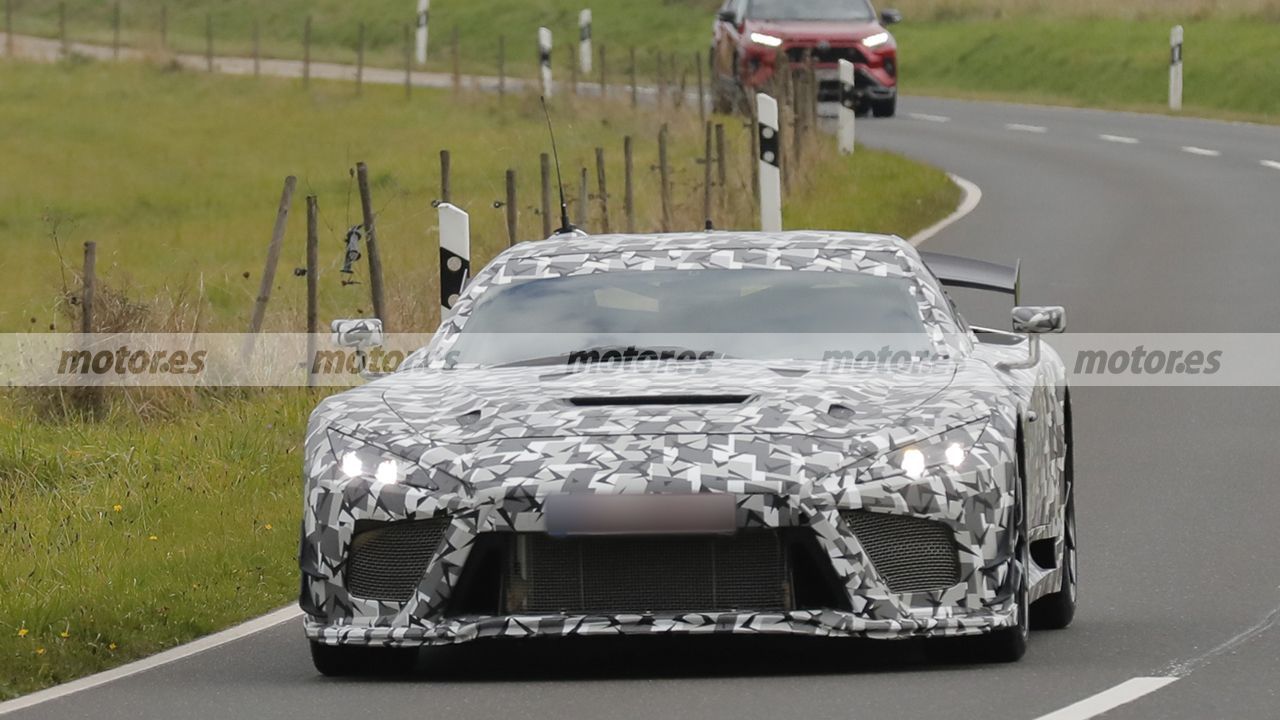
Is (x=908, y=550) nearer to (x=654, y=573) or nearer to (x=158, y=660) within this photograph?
(x=654, y=573)

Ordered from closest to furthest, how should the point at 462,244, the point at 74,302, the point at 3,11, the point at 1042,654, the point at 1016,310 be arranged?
the point at 1042,654
the point at 1016,310
the point at 462,244
the point at 74,302
the point at 3,11

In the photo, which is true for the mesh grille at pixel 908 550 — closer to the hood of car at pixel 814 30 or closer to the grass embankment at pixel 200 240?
the grass embankment at pixel 200 240

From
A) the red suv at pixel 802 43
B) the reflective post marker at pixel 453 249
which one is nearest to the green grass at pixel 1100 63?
the red suv at pixel 802 43

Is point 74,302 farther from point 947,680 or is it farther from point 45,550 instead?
point 947,680

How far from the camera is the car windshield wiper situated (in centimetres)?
886

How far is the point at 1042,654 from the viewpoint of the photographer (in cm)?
861

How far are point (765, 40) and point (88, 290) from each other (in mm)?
18321

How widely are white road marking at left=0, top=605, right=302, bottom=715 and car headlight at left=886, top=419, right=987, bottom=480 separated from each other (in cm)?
249

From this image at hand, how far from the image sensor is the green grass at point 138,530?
30.9 ft

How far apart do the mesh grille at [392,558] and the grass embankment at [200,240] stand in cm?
125

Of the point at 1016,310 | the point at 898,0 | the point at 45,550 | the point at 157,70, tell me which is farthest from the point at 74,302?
the point at 898,0

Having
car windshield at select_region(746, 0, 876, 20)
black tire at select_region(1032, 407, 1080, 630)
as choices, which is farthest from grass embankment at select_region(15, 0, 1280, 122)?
black tire at select_region(1032, 407, 1080, 630)

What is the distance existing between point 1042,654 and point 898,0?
5197 cm

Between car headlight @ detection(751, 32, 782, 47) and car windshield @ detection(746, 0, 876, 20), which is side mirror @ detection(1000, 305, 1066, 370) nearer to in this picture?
car headlight @ detection(751, 32, 782, 47)
